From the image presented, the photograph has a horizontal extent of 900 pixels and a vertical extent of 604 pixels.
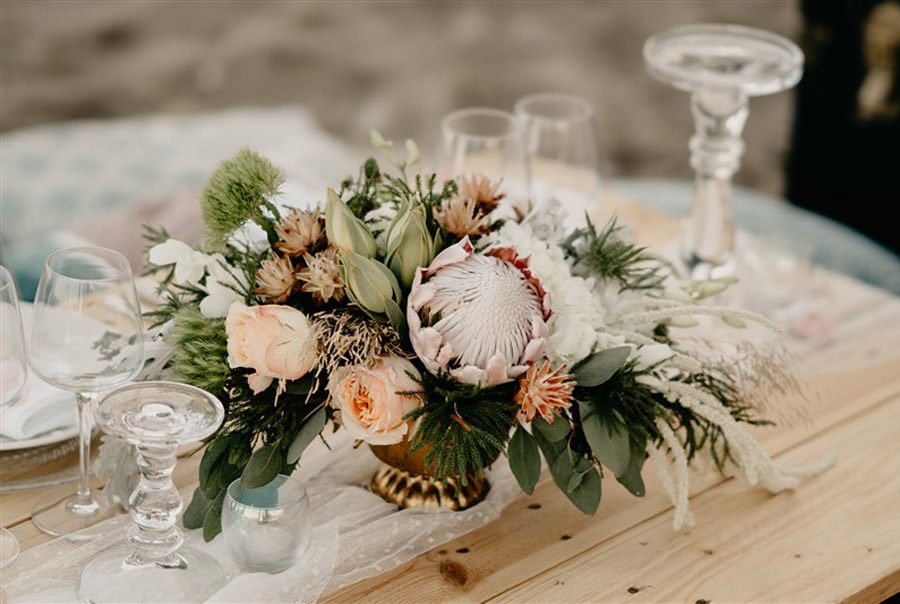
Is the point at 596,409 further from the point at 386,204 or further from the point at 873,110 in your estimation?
the point at 873,110

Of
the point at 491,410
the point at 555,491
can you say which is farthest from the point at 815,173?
the point at 491,410


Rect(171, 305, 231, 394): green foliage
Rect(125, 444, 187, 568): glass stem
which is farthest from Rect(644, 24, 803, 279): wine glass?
Rect(125, 444, 187, 568): glass stem

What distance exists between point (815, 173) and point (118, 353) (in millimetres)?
2360

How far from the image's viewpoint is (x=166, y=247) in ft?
3.43

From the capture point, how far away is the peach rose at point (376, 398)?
3.10 feet

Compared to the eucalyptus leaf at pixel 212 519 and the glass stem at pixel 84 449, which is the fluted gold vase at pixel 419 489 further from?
the glass stem at pixel 84 449

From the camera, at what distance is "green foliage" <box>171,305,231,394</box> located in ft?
3.23

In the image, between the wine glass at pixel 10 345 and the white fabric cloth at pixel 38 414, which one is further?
the white fabric cloth at pixel 38 414

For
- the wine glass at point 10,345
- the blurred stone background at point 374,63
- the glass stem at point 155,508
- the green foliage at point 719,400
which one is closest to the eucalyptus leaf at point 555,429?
the green foliage at point 719,400

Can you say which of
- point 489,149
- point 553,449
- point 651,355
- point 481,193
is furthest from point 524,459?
point 489,149

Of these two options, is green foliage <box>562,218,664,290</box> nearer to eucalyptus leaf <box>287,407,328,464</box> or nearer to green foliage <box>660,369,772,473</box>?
green foliage <box>660,369,772,473</box>

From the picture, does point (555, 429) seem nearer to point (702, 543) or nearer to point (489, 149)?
point (702, 543)

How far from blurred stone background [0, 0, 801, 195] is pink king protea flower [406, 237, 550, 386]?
249 centimetres

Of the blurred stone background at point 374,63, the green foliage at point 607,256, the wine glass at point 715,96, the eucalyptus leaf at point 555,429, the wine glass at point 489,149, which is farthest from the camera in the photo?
the blurred stone background at point 374,63
